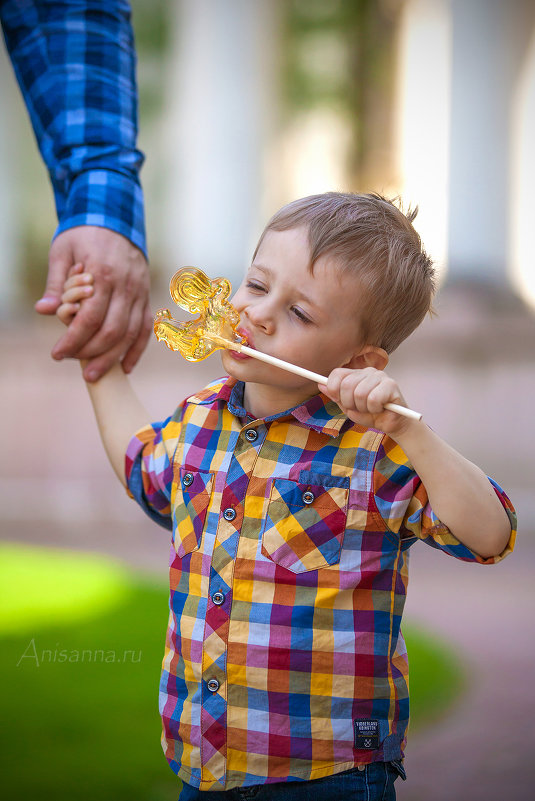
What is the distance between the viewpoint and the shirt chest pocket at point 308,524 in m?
1.22

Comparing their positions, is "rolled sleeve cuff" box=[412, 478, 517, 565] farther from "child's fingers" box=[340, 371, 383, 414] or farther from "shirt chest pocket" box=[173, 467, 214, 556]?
"shirt chest pocket" box=[173, 467, 214, 556]

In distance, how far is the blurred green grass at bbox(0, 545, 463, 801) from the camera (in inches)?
87.3

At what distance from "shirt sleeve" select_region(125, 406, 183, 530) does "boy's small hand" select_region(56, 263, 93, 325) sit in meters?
0.30

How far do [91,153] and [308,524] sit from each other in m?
0.97

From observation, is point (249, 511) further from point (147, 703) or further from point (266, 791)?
point (147, 703)

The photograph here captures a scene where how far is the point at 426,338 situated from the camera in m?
6.27

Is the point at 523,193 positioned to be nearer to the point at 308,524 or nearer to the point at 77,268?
the point at 77,268

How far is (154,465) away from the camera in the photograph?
54.7 inches

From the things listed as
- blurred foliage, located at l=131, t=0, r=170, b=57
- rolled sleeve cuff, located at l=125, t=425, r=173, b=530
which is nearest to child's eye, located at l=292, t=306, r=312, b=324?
rolled sleeve cuff, located at l=125, t=425, r=173, b=530

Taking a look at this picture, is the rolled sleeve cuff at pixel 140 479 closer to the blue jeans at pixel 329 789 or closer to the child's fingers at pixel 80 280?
the child's fingers at pixel 80 280

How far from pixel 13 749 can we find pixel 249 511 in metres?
1.52

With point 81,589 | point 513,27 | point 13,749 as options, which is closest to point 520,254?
point 513,27

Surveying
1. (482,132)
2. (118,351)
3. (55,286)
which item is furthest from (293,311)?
(482,132)

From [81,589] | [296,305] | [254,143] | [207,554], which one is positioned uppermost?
[296,305]
